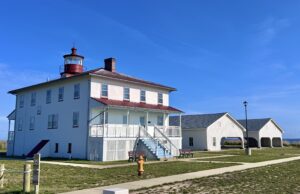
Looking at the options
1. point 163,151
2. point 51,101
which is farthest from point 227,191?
point 51,101

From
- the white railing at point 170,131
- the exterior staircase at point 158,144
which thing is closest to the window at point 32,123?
the exterior staircase at point 158,144

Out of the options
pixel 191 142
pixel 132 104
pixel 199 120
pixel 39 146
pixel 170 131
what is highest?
pixel 132 104

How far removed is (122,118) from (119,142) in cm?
356

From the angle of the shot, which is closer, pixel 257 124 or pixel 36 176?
pixel 36 176

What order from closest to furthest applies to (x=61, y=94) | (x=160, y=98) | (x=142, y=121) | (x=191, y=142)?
(x=61, y=94) → (x=142, y=121) → (x=160, y=98) → (x=191, y=142)

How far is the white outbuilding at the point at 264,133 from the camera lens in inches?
2389

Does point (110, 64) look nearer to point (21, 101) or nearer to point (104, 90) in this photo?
point (104, 90)

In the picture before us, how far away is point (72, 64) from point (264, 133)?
38.2 metres

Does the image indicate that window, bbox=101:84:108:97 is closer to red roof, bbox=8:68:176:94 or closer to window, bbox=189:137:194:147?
red roof, bbox=8:68:176:94

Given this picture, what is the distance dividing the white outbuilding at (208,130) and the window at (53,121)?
2135 cm

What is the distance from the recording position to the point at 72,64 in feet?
123

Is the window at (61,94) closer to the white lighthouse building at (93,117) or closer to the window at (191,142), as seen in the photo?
the white lighthouse building at (93,117)

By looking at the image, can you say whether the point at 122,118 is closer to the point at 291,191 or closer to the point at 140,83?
the point at 140,83

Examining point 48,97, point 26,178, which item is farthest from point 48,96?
point 26,178
